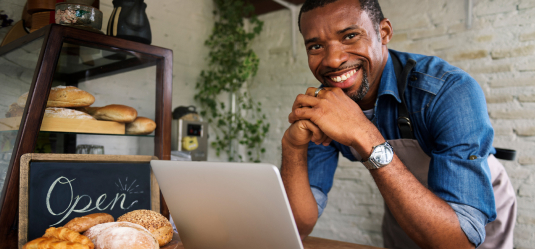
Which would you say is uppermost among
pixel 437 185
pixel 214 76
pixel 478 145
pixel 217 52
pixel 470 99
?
pixel 217 52

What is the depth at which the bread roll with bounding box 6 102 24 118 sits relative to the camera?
0.88m

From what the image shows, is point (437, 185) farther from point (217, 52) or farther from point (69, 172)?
point (217, 52)

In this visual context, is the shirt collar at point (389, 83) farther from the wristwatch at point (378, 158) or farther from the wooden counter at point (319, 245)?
the wooden counter at point (319, 245)

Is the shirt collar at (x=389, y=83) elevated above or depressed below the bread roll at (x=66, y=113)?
above

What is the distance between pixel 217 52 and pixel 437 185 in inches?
84.8

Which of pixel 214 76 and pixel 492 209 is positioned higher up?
pixel 214 76

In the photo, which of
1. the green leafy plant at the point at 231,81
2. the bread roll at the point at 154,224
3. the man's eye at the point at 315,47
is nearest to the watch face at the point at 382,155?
the man's eye at the point at 315,47

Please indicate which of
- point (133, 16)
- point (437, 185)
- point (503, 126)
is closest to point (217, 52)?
point (133, 16)

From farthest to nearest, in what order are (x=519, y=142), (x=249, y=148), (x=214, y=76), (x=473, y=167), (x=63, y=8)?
(x=249, y=148)
(x=214, y=76)
(x=519, y=142)
(x=63, y=8)
(x=473, y=167)

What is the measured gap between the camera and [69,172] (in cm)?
89

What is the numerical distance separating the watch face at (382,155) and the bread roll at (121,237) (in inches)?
20.3

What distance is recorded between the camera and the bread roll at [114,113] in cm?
105

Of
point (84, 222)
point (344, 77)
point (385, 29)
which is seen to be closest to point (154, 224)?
point (84, 222)

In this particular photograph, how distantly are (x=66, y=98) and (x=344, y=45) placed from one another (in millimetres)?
797
